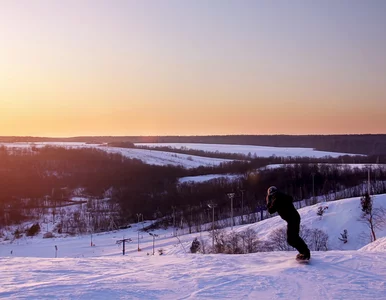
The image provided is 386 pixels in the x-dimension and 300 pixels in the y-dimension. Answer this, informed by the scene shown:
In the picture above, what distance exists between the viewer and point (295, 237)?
735 cm

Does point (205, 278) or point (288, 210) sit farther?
point (288, 210)

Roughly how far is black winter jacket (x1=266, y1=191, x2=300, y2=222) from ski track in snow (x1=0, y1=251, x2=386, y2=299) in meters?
0.82

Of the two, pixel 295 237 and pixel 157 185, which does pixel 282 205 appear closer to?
pixel 295 237

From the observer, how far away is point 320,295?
5594 millimetres

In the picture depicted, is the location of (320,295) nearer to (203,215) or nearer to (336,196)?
(203,215)

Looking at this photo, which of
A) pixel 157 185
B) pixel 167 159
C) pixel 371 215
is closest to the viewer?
pixel 371 215

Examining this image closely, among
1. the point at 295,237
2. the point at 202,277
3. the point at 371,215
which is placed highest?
the point at 295,237

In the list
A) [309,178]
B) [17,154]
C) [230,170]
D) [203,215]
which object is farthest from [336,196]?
[17,154]

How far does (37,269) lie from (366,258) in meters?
6.01

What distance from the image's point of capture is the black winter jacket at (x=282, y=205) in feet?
24.2

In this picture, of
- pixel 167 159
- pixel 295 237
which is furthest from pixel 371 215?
pixel 167 159

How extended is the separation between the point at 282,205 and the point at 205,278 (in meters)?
2.00

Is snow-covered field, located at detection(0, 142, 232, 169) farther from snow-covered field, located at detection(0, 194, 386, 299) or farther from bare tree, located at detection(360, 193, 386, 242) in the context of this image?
snow-covered field, located at detection(0, 194, 386, 299)

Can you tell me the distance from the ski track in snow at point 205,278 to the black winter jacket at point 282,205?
82 centimetres
